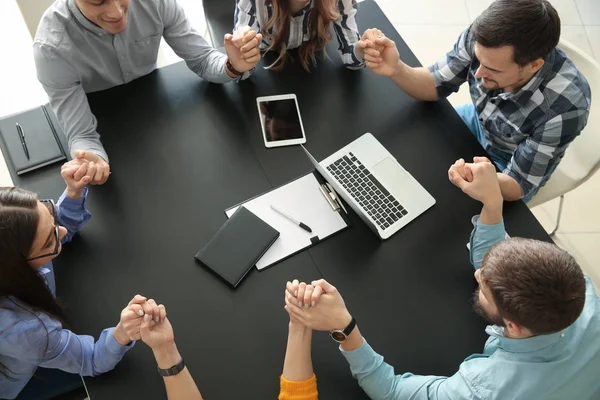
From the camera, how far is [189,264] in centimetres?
149

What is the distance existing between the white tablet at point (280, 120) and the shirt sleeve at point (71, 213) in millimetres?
570

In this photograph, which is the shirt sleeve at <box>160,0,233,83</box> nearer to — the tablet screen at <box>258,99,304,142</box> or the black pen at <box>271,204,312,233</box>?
the tablet screen at <box>258,99,304,142</box>

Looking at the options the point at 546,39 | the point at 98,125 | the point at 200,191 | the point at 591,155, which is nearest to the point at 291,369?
the point at 200,191

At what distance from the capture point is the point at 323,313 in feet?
4.34

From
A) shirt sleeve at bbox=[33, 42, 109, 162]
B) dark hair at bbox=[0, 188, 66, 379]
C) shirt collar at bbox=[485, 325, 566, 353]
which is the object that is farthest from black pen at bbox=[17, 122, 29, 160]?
shirt collar at bbox=[485, 325, 566, 353]

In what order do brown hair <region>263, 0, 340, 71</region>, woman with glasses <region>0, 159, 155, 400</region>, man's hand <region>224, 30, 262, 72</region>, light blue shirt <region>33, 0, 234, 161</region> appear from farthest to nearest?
1. brown hair <region>263, 0, 340, 71</region>
2. man's hand <region>224, 30, 262, 72</region>
3. light blue shirt <region>33, 0, 234, 161</region>
4. woman with glasses <region>0, 159, 155, 400</region>

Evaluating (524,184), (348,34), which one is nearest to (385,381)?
(524,184)

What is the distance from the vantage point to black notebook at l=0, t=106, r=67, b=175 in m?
1.58

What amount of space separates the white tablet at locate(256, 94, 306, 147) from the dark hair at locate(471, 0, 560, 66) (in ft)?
2.01

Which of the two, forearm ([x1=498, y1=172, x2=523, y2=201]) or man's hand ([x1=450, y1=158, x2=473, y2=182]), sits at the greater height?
man's hand ([x1=450, y1=158, x2=473, y2=182])

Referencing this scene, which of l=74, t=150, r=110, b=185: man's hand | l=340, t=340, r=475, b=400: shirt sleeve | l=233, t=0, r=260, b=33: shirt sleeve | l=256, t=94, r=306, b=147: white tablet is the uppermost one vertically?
l=233, t=0, r=260, b=33: shirt sleeve

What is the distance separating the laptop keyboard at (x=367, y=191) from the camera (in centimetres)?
158

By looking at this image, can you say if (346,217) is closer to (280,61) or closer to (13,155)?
(280,61)

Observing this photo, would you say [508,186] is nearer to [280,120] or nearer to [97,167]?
[280,120]
